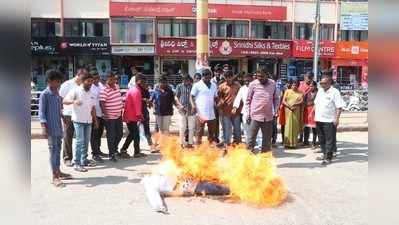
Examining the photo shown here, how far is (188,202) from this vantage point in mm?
6078

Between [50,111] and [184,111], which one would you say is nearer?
[50,111]

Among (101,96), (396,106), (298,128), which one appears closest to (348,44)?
(298,128)

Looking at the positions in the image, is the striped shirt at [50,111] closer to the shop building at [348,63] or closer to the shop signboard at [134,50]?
the shop signboard at [134,50]

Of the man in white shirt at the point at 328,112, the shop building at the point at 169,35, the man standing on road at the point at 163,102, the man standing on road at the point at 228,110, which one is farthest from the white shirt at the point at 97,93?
the shop building at the point at 169,35

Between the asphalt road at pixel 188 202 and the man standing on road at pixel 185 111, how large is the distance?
1563mm

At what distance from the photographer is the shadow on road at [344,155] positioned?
848 centimetres

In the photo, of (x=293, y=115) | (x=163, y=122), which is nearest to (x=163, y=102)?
(x=163, y=122)

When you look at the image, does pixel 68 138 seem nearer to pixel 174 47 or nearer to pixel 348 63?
pixel 174 47

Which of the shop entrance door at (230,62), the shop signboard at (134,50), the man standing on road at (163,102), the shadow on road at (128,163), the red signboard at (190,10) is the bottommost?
the shadow on road at (128,163)

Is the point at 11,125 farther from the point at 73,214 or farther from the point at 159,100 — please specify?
the point at 159,100

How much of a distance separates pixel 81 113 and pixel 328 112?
452 centimetres

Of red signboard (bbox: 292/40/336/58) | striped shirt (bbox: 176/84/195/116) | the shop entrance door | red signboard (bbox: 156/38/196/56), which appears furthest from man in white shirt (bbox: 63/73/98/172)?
red signboard (bbox: 292/40/336/58)

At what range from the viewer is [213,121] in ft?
31.0

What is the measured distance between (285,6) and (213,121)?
95.0 feet
